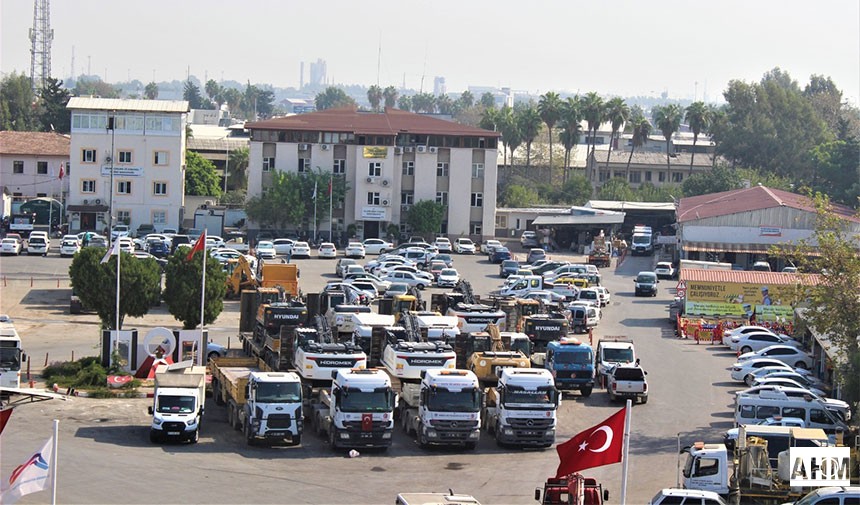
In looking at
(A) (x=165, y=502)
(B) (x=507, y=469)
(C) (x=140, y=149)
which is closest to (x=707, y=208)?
(C) (x=140, y=149)

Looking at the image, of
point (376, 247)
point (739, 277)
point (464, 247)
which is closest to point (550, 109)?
point (464, 247)

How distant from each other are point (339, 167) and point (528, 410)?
55927 mm

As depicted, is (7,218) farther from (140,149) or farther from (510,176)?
(510,176)

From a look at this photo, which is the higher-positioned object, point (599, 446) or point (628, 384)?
point (599, 446)

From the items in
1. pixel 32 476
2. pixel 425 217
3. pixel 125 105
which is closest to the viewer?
pixel 32 476

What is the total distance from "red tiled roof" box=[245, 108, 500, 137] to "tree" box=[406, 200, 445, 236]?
16.1 feet

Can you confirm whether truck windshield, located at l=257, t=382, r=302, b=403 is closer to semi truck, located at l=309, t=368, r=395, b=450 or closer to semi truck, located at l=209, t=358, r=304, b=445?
semi truck, located at l=209, t=358, r=304, b=445

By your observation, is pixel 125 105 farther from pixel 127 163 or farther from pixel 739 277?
pixel 739 277

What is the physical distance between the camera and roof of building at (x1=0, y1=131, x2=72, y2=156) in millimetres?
94062

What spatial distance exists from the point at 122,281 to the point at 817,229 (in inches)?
916

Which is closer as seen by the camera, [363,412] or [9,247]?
[363,412]

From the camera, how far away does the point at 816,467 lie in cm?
2811

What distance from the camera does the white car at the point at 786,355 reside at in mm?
45312

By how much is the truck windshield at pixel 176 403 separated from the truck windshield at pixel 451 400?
5941mm
